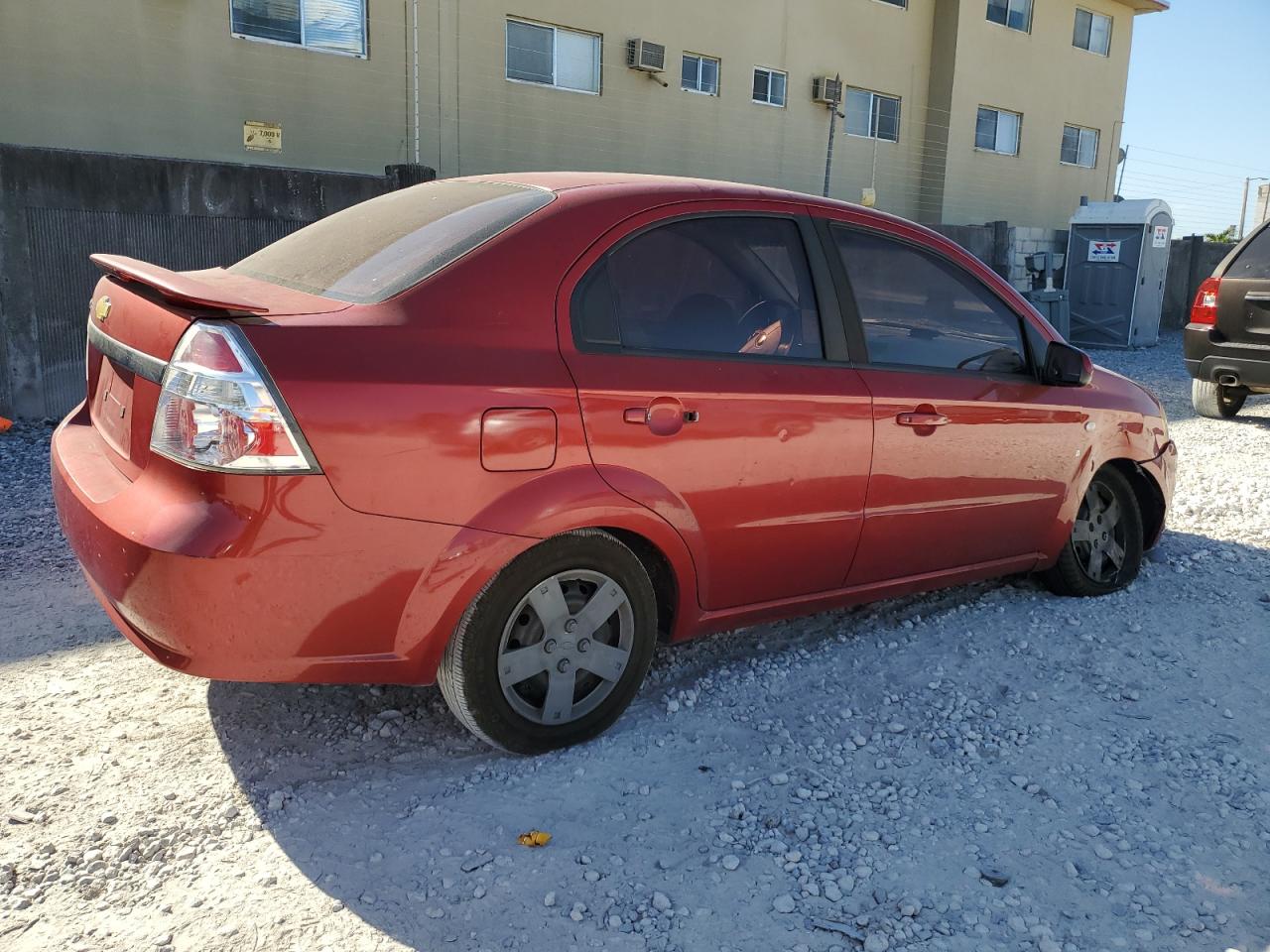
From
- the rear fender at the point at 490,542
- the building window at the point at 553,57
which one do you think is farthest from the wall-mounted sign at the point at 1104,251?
the rear fender at the point at 490,542

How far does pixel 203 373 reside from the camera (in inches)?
97.5

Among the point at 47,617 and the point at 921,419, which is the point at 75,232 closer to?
the point at 47,617

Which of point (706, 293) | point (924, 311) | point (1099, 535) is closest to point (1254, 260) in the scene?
point (1099, 535)

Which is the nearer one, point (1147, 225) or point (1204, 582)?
point (1204, 582)

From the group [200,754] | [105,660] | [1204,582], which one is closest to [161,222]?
[105,660]

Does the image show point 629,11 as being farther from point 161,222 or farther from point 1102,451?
point 1102,451

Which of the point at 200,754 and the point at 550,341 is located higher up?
the point at 550,341

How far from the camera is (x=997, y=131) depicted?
2028 cm

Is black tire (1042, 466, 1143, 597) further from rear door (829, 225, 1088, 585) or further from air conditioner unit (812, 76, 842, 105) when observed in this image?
air conditioner unit (812, 76, 842, 105)

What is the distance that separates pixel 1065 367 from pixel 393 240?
102 inches

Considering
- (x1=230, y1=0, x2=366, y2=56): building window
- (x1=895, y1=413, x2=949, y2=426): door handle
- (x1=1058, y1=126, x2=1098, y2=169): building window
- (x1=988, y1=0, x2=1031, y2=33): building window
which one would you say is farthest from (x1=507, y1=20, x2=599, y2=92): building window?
(x1=1058, y1=126, x2=1098, y2=169): building window

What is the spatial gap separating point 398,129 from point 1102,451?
10095mm

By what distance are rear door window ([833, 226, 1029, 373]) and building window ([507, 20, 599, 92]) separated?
10625 mm

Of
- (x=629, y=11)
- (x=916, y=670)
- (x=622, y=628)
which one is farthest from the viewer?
(x=629, y=11)
